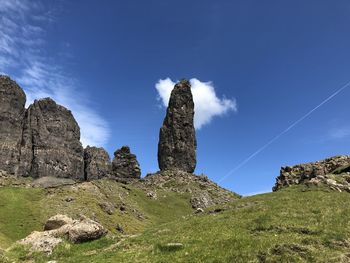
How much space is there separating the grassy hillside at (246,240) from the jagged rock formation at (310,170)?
22840 mm

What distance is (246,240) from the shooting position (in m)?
30.6

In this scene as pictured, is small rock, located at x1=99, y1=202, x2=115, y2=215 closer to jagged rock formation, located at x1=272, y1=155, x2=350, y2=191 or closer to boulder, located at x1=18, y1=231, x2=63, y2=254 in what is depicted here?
jagged rock formation, located at x1=272, y1=155, x2=350, y2=191

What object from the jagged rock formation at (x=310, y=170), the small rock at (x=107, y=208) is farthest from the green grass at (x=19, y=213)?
the jagged rock formation at (x=310, y=170)

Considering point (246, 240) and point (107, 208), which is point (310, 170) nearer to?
A: point (246, 240)

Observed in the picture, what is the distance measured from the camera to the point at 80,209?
134m

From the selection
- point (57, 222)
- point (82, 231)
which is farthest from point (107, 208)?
point (82, 231)

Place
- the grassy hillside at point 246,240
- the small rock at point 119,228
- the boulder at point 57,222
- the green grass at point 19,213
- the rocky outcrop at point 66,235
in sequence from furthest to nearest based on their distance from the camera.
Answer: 1. the small rock at point 119,228
2. the green grass at point 19,213
3. the boulder at point 57,222
4. the rocky outcrop at point 66,235
5. the grassy hillside at point 246,240

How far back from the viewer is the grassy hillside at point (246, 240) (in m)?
27.4

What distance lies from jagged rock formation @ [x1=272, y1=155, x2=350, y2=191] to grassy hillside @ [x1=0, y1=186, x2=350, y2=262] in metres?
22.8

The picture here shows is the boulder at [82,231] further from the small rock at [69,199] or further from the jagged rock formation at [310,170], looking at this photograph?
the small rock at [69,199]

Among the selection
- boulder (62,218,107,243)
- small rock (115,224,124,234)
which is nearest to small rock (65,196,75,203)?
small rock (115,224,124,234)

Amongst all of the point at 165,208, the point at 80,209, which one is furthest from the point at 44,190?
the point at 165,208

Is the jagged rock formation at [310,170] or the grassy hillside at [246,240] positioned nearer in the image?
the grassy hillside at [246,240]

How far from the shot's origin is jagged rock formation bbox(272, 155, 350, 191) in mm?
68231
